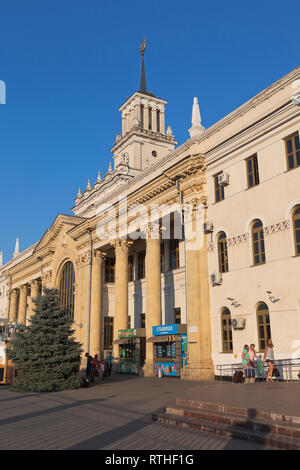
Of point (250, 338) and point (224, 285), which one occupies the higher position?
point (224, 285)

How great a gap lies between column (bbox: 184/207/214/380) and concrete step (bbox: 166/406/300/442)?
11021 mm

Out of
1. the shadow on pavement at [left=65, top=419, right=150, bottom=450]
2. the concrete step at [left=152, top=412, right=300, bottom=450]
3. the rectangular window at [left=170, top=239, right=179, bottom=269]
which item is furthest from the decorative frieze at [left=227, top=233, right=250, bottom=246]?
the shadow on pavement at [left=65, top=419, right=150, bottom=450]

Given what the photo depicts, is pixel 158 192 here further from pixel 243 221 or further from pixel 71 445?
pixel 71 445

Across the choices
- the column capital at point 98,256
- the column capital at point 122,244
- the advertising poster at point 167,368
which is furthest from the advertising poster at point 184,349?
the column capital at point 98,256

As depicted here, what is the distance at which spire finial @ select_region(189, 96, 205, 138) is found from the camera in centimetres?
2545

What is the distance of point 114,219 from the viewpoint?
31969mm

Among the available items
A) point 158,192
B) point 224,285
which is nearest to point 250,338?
point 224,285

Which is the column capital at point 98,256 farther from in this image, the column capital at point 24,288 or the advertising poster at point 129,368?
the column capital at point 24,288

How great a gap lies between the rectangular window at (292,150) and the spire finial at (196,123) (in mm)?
7274

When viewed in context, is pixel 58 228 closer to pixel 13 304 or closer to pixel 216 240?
pixel 13 304

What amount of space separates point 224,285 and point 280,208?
505 cm

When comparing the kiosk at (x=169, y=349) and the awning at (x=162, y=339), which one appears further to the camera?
the awning at (x=162, y=339)

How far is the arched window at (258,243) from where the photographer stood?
1983 cm

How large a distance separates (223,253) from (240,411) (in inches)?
529
